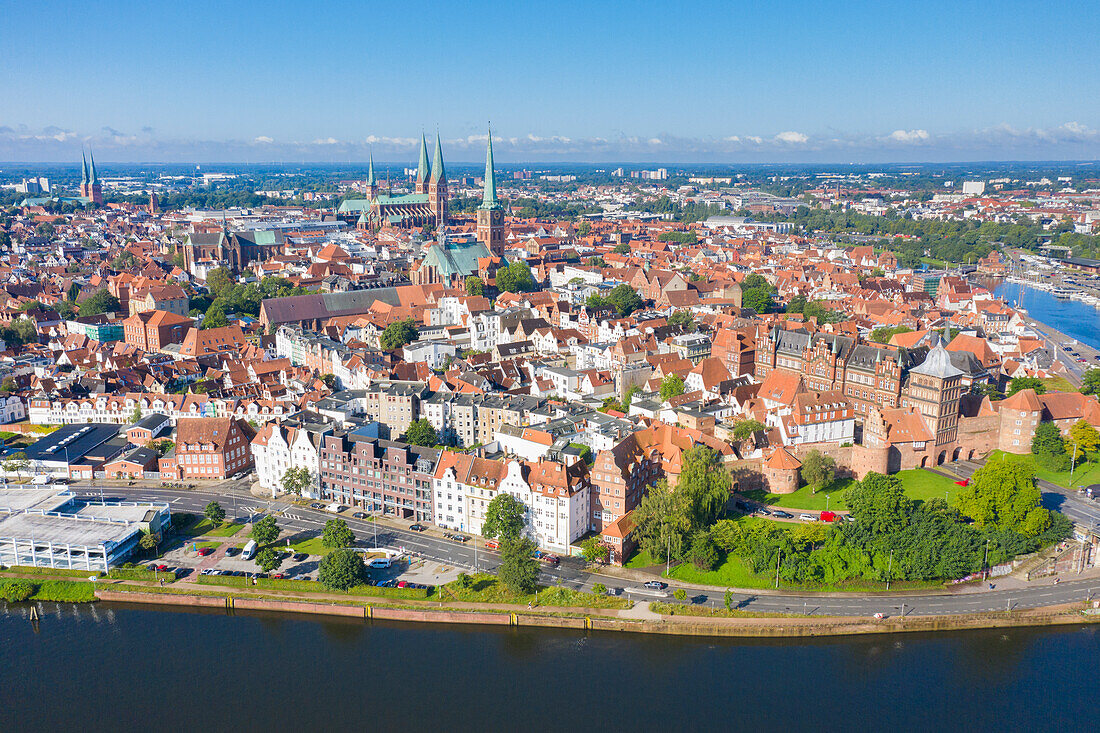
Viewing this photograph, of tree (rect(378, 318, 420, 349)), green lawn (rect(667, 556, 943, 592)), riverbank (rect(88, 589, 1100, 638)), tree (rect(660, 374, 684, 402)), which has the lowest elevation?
riverbank (rect(88, 589, 1100, 638))

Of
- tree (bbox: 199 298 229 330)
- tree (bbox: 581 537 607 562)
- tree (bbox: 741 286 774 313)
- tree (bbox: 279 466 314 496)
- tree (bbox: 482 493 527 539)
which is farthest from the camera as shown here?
tree (bbox: 741 286 774 313)

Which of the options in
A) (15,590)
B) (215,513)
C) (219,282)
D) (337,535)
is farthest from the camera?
(219,282)

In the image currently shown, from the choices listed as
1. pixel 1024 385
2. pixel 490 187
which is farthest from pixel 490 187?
pixel 1024 385

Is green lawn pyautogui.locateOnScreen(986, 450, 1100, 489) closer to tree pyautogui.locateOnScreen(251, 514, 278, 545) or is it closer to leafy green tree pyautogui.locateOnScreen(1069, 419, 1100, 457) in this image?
leafy green tree pyautogui.locateOnScreen(1069, 419, 1100, 457)

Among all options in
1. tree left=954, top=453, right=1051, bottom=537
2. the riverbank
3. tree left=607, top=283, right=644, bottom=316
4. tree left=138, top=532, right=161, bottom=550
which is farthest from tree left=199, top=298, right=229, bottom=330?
tree left=954, top=453, right=1051, bottom=537

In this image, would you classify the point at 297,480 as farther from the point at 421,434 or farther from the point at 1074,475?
the point at 1074,475

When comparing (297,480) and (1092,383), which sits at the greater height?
(1092,383)

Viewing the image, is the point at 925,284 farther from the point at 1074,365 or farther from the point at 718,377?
the point at 718,377

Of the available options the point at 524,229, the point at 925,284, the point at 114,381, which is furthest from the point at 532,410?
the point at 524,229
